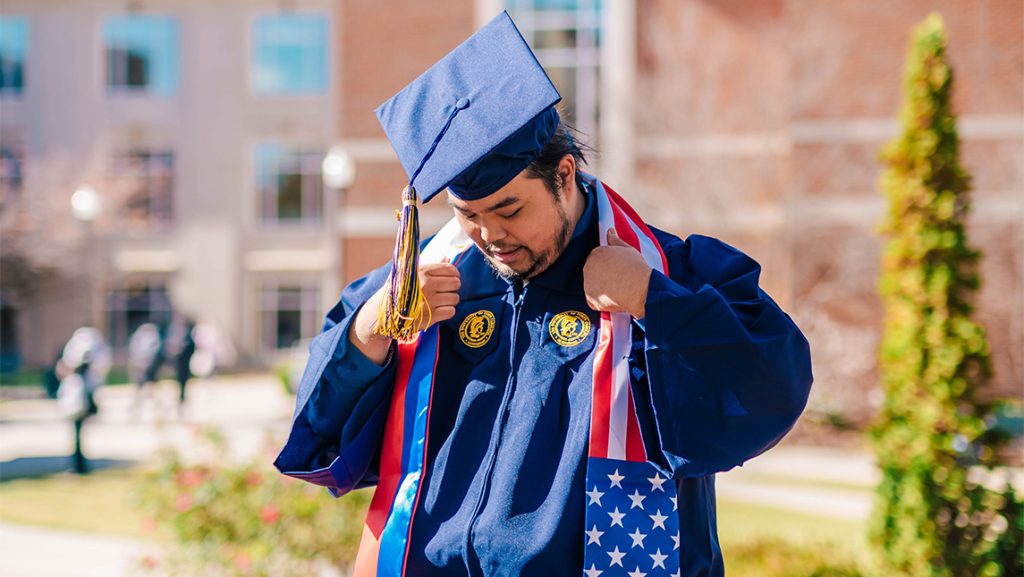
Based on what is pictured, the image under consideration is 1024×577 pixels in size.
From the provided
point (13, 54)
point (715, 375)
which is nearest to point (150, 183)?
point (13, 54)

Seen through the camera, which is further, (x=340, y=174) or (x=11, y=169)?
(x=11, y=169)

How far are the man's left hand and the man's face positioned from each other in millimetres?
117

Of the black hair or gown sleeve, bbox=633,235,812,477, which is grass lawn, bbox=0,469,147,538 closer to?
the black hair

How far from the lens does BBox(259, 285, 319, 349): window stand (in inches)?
1049

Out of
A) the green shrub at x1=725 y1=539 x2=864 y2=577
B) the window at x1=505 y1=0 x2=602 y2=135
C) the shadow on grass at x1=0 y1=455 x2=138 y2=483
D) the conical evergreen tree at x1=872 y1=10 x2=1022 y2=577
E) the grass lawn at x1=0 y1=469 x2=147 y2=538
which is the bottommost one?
the shadow on grass at x1=0 y1=455 x2=138 y2=483

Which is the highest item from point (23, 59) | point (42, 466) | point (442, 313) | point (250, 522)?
point (23, 59)

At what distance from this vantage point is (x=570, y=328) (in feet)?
6.44

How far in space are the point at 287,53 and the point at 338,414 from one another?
26593 mm

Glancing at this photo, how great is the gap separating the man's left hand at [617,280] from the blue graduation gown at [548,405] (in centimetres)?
3

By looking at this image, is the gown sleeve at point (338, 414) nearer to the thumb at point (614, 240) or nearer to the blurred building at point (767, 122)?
the thumb at point (614, 240)

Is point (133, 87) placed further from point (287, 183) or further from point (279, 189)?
point (287, 183)

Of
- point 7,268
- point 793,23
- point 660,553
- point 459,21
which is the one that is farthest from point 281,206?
point 660,553

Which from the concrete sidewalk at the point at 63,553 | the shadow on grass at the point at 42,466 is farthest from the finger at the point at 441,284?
the shadow on grass at the point at 42,466

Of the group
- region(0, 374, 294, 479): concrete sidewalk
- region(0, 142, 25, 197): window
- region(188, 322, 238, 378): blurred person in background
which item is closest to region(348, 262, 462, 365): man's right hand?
region(0, 374, 294, 479): concrete sidewalk
